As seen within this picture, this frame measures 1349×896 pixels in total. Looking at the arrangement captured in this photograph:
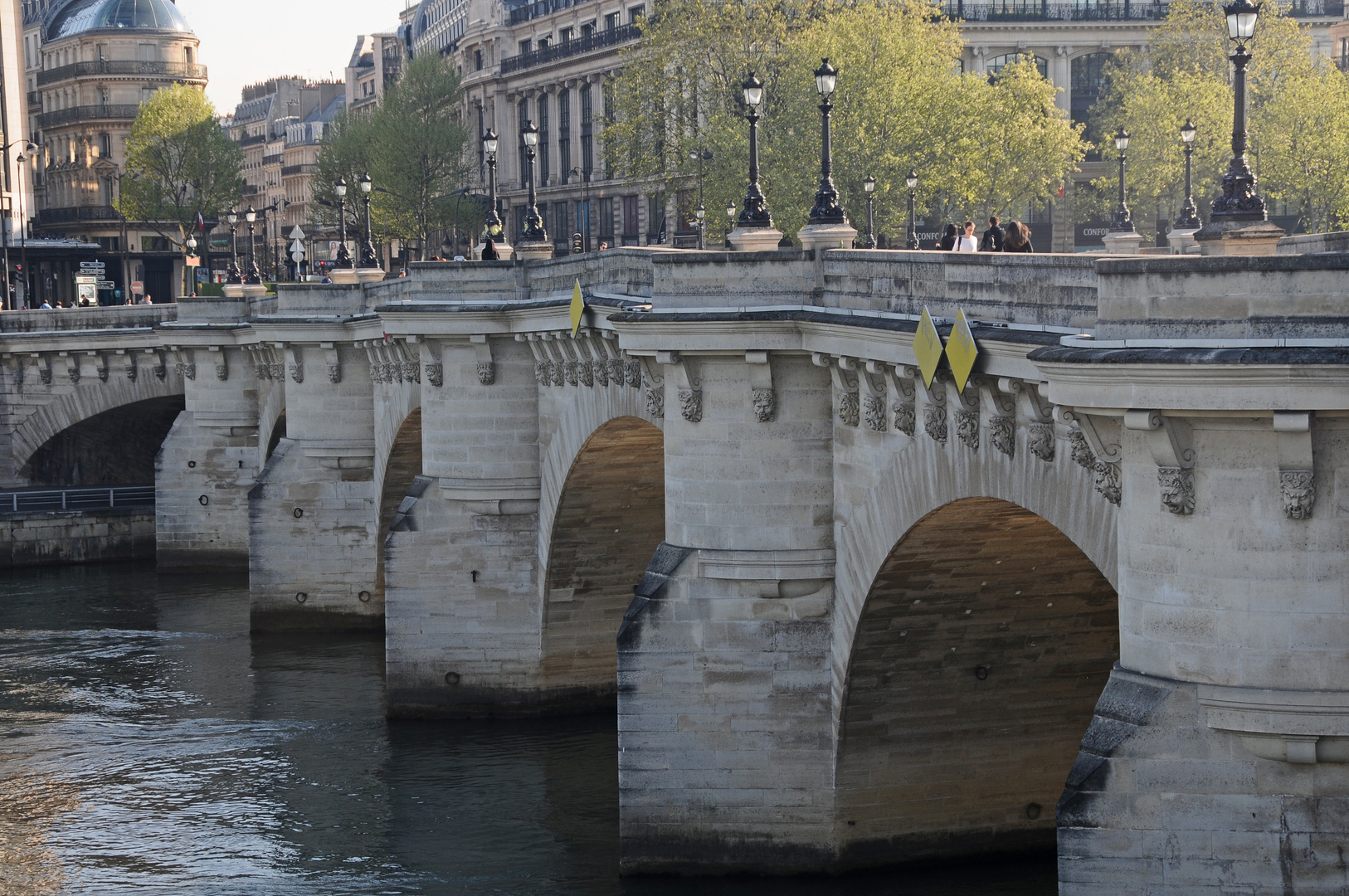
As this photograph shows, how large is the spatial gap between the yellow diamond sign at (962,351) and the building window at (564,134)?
322 feet

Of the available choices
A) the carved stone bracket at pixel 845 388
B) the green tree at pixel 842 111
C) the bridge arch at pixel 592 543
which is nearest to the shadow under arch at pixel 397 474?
the bridge arch at pixel 592 543

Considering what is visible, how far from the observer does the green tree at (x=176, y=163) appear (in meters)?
107

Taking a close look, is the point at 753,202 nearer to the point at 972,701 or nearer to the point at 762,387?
the point at 762,387

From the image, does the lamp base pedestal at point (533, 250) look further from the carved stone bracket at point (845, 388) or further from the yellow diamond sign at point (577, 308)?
the carved stone bracket at point (845, 388)

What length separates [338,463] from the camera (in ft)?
151

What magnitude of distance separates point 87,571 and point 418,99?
51449mm

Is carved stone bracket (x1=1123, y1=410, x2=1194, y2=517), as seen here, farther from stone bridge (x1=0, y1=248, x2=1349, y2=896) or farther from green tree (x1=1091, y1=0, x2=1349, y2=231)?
green tree (x1=1091, y1=0, x2=1349, y2=231)

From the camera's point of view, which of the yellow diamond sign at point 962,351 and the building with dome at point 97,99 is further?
the building with dome at point 97,99

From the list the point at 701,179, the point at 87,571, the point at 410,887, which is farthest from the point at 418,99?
the point at 410,887

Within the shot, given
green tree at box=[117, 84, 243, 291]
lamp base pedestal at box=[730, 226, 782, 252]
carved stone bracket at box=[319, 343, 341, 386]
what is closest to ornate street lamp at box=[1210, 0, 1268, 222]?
lamp base pedestal at box=[730, 226, 782, 252]

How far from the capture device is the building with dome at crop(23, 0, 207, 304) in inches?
4931

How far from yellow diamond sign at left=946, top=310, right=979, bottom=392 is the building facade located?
5009 cm

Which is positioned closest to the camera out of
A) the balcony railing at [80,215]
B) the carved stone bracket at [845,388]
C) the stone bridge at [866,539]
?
the stone bridge at [866,539]

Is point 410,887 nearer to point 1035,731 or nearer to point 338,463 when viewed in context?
point 1035,731
